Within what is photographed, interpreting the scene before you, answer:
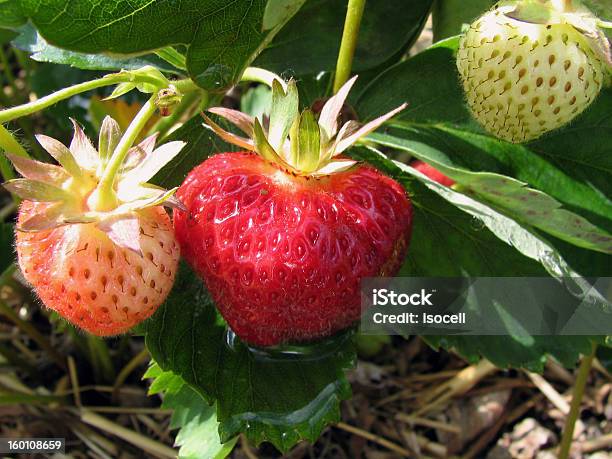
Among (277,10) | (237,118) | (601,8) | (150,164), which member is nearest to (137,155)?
(150,164)

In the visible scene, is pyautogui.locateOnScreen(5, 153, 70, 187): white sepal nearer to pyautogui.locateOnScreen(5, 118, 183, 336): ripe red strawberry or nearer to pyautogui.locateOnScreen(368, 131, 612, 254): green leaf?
pyautogui.locateOnScreen(5, 118, 183, 336): ripe red strawberry

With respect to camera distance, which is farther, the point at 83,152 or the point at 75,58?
the point at 75,58

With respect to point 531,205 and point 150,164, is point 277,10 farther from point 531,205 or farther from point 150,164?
point 531,205

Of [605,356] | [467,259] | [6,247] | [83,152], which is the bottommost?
[605,356]

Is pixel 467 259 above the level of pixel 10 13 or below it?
below

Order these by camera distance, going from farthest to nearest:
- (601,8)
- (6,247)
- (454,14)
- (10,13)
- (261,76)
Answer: (6,247)
(454,14)
(261,76)
(601,8)
(10,13)

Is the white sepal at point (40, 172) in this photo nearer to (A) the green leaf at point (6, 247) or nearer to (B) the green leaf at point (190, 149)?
(B) the green leaf at point (190, 149)

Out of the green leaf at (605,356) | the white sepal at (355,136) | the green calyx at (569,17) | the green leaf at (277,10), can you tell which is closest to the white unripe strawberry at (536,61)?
the green calyx at (569,17)
